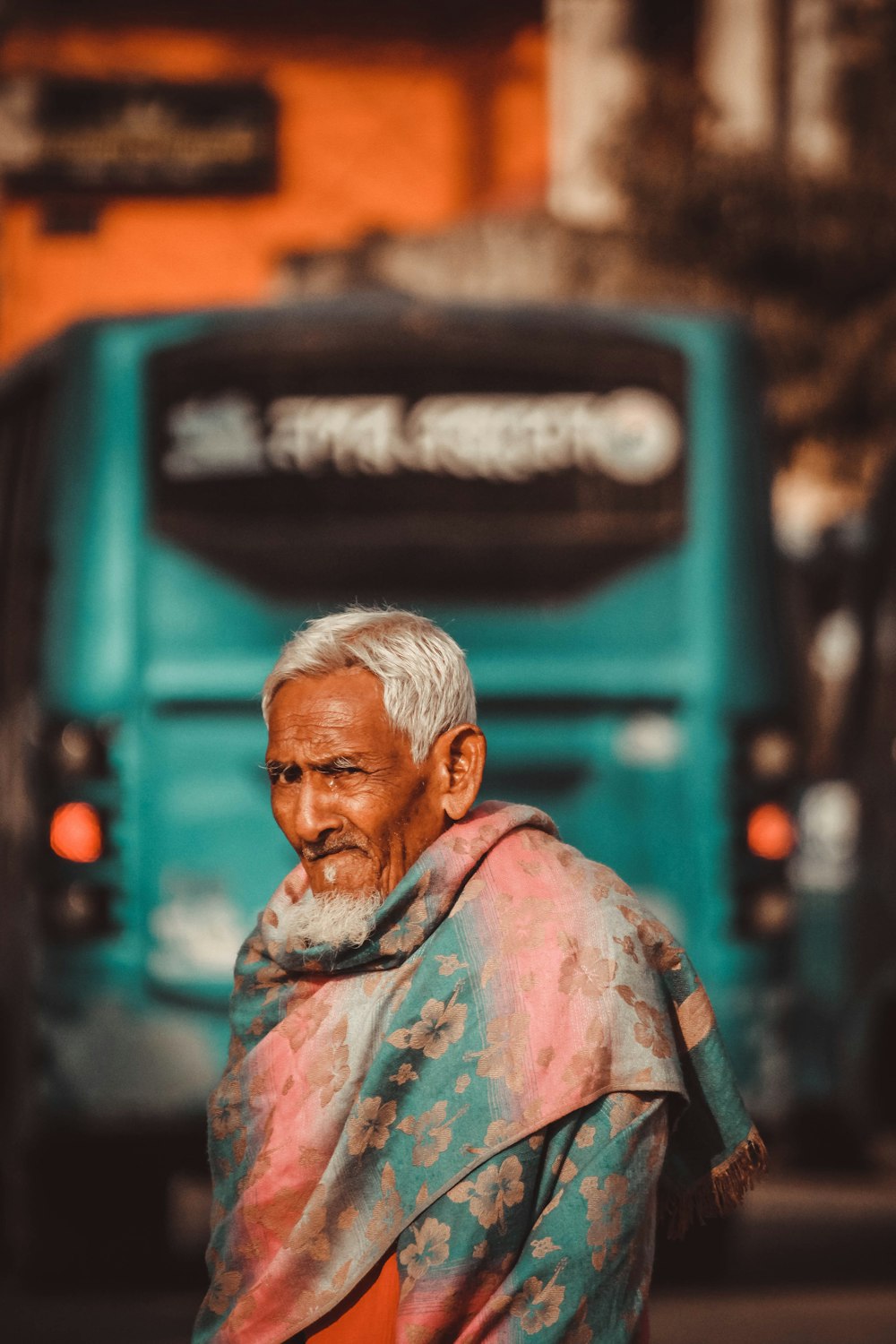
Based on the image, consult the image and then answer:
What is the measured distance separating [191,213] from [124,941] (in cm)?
1931

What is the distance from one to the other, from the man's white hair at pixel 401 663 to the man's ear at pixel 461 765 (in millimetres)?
15

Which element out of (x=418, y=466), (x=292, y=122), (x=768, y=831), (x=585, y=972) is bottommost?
(x=768, y=831)

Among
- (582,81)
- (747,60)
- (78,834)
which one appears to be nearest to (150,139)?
(582,81)

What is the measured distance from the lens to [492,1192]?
8.38 ft

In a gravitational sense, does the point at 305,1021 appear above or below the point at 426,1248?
above

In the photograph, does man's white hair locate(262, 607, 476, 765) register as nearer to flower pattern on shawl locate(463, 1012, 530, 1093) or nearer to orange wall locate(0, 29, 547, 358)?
flower pattern on shawl locate(463, 1012, 530, 1093)

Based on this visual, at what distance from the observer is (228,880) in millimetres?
7312

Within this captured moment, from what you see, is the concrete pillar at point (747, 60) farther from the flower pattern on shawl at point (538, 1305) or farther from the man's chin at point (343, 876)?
the flower pattern on shawl at point (538, 1305)

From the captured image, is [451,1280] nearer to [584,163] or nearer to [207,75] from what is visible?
[584,163]

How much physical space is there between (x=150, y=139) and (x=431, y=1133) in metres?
→ 24.0

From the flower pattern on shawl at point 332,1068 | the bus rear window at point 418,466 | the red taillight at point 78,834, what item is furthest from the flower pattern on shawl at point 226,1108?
the bus rear window at point 418,466

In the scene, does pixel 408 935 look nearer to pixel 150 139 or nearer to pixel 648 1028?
pixel 648 1028

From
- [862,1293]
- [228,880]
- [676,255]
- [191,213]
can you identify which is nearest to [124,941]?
[228,880]

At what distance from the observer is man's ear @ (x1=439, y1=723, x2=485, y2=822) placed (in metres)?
2.85
